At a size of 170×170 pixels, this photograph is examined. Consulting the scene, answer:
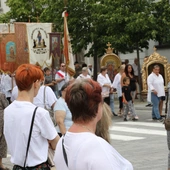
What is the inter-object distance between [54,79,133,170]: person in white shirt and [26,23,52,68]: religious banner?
2075 cm

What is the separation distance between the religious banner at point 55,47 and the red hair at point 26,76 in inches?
747

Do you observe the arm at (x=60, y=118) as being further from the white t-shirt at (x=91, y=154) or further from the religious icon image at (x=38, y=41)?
the religious icon image at (x=38, y=41)

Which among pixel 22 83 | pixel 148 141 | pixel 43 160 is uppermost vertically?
pixel 22 83

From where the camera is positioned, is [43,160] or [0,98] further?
[0,98]

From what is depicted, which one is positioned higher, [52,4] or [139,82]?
[52,4]

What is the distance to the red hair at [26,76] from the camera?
5328 millimetres

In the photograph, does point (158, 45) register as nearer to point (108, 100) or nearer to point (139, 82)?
point (139, 82)

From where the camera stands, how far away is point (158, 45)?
3388 centimetres

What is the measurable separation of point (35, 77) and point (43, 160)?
0.72 m

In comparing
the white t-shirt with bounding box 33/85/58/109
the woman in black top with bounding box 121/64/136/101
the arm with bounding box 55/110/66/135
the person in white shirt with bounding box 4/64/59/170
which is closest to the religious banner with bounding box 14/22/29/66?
the woman in black top with bounding box 121/64/136/101

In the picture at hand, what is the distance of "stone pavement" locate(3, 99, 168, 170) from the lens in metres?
10.8

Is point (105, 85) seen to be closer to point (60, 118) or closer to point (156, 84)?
point (156, 84)

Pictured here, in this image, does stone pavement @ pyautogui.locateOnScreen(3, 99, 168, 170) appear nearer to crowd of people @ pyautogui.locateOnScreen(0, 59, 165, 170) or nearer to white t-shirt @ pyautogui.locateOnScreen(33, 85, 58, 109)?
white t-shirt @ pyautogui.locateOnScreen(33, 85, 58, 109)

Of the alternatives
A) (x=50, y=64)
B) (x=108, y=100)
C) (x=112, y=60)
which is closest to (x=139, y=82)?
(x=112, y=60)
